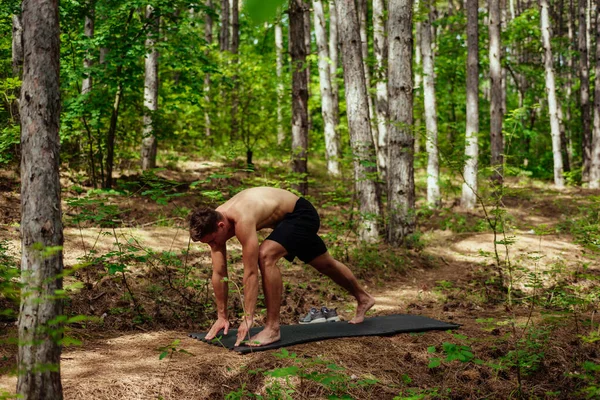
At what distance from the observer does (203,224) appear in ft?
16.4

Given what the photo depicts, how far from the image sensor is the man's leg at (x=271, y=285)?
5.12m

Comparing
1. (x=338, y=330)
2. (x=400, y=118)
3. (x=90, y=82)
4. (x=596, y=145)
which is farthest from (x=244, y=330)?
(x=596, y=145)

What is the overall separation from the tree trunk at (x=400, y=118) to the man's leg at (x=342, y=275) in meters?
4.28

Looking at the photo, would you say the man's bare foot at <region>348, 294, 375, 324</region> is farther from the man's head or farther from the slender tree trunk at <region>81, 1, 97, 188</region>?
the slender tree trunk at <region>81, 1, 97, 188</region>

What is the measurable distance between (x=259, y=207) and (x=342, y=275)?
4.16 ft

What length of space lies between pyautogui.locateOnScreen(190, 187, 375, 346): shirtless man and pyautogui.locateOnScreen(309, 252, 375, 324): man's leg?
0.02 metres

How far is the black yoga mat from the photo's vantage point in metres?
5.15

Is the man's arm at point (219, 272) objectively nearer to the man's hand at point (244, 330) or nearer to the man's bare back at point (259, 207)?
the man's bare back at point (259, 207)

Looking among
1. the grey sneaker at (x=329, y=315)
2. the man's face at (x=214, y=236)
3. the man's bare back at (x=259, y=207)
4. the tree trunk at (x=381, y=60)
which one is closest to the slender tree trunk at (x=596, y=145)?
the tree trunk at (x=381, y=60)

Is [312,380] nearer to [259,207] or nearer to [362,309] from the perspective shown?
[259,207]

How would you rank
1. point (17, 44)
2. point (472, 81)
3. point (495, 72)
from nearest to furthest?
point (17, 44) → point (472, 81) → point (495, 72)

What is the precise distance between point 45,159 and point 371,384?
282 cm

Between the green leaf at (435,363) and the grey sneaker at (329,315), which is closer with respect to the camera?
the green leaf at (435,363)

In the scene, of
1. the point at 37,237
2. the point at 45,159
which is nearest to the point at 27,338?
the point at 37,237
